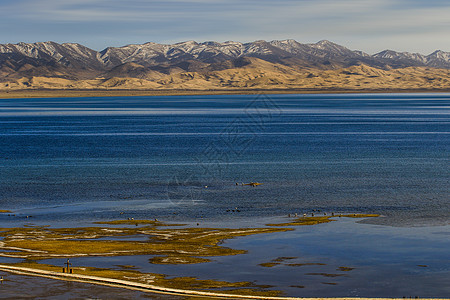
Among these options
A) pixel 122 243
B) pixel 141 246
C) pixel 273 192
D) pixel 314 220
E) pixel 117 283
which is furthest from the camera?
pixel 273 192

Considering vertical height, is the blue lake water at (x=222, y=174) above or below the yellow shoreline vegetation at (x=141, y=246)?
above

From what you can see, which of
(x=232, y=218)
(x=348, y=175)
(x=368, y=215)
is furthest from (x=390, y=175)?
(x=232, y=218)

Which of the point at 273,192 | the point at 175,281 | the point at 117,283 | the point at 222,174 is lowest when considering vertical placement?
the point at 175,281

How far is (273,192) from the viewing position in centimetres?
8144

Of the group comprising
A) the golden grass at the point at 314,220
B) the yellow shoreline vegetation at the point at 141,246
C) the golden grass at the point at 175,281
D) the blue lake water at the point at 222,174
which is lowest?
the golden grass at the point at 175,281

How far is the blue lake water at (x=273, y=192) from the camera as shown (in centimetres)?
4734

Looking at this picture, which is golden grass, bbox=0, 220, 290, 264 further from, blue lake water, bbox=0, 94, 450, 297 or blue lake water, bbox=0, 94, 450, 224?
blue lake water, bbox=0, 94, 450, 224

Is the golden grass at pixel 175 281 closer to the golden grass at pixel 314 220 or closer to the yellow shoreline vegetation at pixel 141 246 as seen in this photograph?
the yellow shoreline vegetation at pixel 141 246

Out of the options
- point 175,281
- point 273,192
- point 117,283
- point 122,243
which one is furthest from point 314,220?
point 117,283

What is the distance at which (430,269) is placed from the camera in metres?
47.1

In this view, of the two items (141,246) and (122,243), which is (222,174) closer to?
(122,243)

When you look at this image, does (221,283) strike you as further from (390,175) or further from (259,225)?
(390,175)

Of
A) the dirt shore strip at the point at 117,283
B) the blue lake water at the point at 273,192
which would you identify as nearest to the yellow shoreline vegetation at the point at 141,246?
the dirt shore strip at the point at 117,283

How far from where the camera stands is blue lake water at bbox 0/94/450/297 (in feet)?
155
